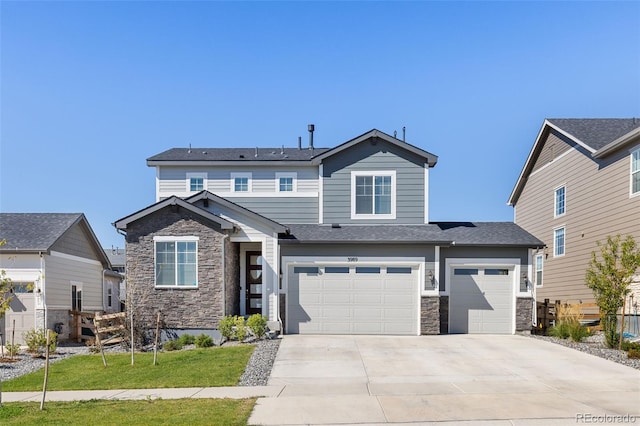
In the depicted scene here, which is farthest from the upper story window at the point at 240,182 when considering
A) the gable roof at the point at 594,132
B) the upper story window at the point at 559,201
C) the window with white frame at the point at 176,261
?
the upper story window at the point at 559,201

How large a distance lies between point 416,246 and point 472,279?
259cm

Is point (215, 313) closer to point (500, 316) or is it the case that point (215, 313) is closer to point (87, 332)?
point (87, 332)

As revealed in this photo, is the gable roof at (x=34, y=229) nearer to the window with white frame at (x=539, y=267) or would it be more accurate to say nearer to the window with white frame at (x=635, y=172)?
the window with white frame at (x=635, y=172)

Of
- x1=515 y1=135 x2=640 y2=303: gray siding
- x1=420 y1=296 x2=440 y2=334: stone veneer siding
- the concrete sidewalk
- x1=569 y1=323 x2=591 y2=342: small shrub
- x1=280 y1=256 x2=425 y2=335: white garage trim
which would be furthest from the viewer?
x1=515 y1=135 x2=640 y2=303: gray siding

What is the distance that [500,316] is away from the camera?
1820 cm

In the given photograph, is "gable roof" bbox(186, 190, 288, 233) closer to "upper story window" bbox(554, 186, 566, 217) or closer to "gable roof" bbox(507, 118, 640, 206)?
"gable roof" bbox(507, 118, 640, 206)

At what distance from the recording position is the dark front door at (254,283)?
18.9 meters

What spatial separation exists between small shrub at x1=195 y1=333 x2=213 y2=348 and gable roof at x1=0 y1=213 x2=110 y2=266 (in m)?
6.57

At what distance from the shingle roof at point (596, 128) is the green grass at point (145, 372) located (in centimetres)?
1523

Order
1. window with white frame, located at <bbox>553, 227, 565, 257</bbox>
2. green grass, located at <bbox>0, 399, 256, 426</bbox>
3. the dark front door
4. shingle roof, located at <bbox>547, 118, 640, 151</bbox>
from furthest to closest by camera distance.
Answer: window with white frame, located at <bbox>553, 227, 565, 257</bbox>
shingle roof, located at <bbox>547, 118, 640, 151</bbox>
the dark front door
green grass, located at <bbox>0, 399, 256, 426</bbox>

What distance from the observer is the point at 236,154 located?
72.2 feet

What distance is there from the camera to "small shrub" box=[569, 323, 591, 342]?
51.3 ft

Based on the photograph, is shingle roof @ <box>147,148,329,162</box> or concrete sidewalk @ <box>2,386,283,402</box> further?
shingle roof @ <box>147,148,329,162</box>

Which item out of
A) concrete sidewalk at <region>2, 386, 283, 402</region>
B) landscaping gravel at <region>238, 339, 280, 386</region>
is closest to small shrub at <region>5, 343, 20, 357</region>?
concrete sidewalk at <region>2, 386, 283, 402</region>
